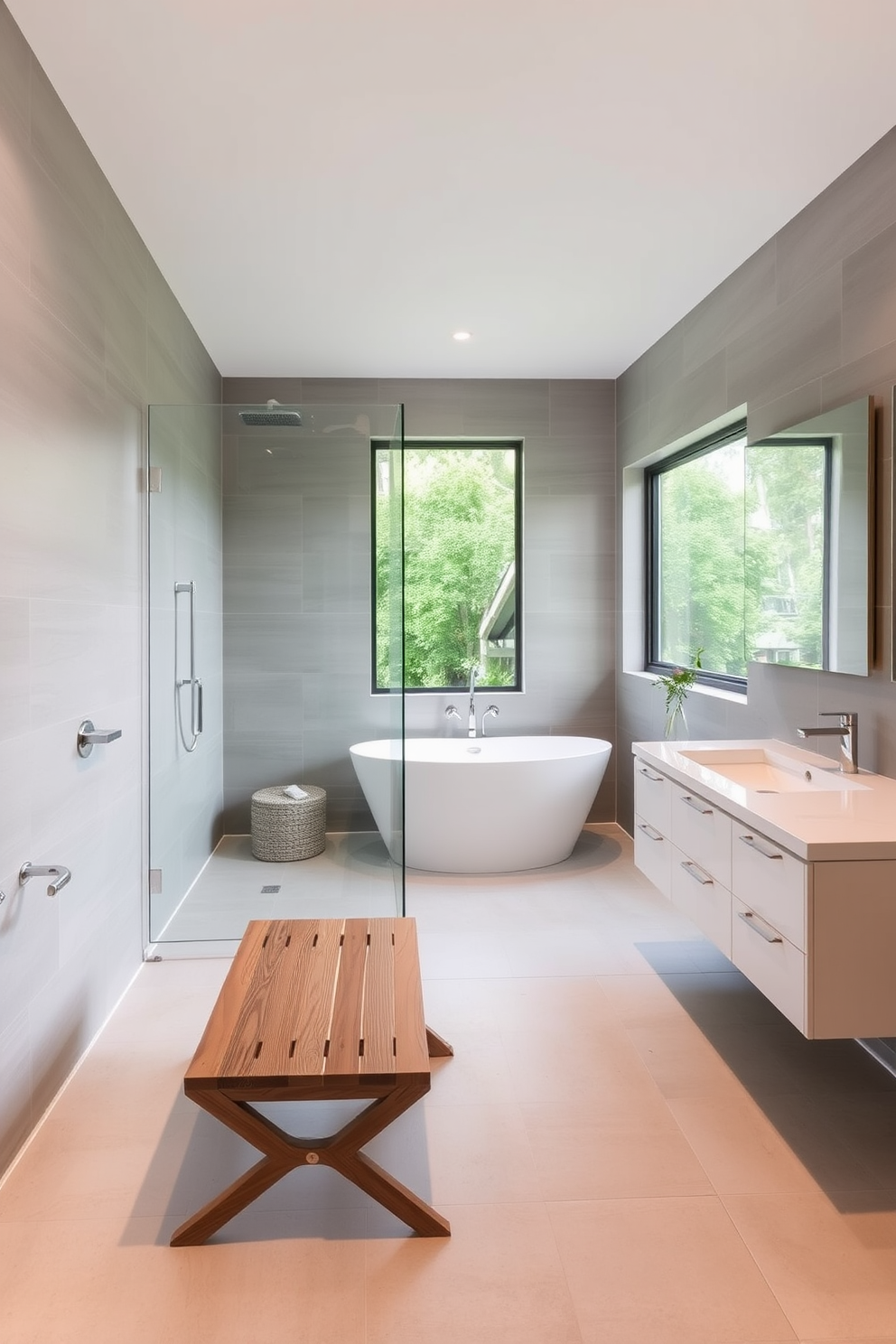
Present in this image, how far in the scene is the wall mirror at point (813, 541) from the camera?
257 cm

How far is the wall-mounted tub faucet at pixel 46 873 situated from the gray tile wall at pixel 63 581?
29 millimetres

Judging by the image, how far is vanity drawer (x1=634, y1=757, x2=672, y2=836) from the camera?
9.53 ft

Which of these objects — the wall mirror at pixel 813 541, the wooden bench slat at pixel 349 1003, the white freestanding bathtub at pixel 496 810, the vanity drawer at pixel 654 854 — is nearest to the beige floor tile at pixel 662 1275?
the wooden bench slat at pixel 349 1003

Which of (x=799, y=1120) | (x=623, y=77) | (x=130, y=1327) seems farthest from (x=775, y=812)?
(x=623, y=77)

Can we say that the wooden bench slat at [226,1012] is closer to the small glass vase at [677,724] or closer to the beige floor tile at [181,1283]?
the beige floor tile at [181,1283]

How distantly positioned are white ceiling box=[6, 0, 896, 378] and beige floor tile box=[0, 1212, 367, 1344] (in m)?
2.65

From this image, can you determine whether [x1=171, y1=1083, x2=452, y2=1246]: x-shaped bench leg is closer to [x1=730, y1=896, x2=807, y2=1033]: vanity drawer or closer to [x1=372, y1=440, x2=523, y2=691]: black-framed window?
[x1=730, y1=896, x2=807, y2=1033]: vanity drawer

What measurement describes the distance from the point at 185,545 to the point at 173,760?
81 centimetres

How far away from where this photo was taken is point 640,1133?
216 centimetres

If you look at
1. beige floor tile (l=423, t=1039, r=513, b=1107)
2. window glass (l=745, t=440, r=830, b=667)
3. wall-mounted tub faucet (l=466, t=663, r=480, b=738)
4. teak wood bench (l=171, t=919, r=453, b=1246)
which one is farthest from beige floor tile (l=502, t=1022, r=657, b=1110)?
wall-mounted tub faucet (l=466, t=663, r=480, b=738)

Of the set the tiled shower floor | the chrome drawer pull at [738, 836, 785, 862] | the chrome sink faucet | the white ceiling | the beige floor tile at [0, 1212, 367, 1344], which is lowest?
the beige floor tile at [0, 1212, 367, 1344]

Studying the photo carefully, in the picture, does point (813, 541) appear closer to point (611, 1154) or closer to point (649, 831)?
point (649, 831)

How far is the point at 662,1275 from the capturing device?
1697 mm

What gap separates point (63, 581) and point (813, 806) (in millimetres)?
2041
